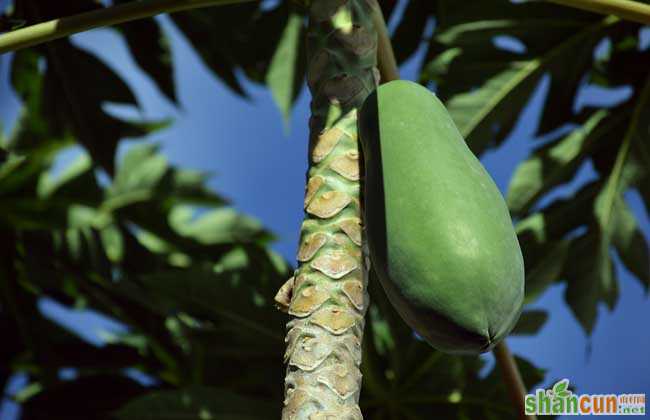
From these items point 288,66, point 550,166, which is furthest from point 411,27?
point 550,166

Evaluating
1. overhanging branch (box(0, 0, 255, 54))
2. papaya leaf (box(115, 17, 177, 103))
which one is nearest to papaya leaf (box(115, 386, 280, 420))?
papaya leaf (box(115, 17, 177, 103))

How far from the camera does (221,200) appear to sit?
427 cm

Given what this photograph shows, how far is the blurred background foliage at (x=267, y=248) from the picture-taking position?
2.32 metres

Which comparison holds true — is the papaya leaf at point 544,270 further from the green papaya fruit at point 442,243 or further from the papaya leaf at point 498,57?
the green papaya fruit at point 442,243

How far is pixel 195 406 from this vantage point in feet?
7.20

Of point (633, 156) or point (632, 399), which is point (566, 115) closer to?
point (633, 156)

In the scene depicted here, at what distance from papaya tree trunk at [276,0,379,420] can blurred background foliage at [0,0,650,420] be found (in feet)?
3.53

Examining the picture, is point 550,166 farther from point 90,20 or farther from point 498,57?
point 90,20

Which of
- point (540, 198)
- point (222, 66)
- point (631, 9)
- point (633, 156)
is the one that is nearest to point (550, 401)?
point (540, 198)

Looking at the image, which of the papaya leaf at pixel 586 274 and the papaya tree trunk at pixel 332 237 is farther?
the papaya leaf at pixel 586 274

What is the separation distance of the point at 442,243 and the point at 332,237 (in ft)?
0.56

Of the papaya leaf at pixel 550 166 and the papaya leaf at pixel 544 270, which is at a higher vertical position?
the papaya leaf at pixel 550 166

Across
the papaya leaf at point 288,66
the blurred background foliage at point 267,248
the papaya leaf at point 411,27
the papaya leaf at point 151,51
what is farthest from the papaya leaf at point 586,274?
the papaya leaf at point 151,51

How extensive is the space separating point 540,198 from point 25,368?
1873 mm
